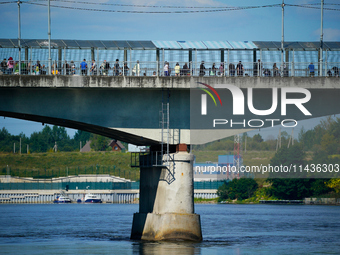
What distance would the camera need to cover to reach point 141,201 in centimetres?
4878

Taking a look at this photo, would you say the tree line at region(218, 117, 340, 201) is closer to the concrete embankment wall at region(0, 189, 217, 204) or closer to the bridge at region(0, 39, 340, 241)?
the concrete embankment wall at region(0, 189, 217, 204)

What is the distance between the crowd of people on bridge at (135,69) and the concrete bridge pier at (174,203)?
5.54m

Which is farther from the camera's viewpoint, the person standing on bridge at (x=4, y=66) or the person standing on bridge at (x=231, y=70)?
the person standing on bridge at (x=231, y=70)

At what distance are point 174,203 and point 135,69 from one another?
31.9ft

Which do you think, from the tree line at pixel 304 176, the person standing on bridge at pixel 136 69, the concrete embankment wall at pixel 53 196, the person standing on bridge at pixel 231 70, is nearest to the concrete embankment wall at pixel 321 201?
the tree line at pixel 304 176

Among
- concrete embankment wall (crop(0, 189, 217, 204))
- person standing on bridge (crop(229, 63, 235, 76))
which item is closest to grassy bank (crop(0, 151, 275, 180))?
concrete embankment wall (crop(0, 189, 217, 204))

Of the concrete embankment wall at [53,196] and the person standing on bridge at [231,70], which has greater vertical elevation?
the person standing on bridge at [231,70]

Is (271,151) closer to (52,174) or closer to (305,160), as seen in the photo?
(305,160)

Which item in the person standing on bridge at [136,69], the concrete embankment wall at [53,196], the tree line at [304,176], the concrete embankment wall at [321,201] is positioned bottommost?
the concrete embankment wall at [53,196]

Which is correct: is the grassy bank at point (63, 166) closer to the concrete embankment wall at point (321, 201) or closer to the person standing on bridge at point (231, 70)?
the concrete embankment wall at point (321, 201)

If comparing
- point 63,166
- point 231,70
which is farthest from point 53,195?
point 231,70

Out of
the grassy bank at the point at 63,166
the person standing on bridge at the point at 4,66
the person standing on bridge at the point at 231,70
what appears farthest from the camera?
the grassy bank at the point at 63,166

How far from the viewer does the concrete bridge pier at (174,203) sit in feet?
142

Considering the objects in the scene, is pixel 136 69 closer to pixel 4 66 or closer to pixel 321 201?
pixel 4 66
